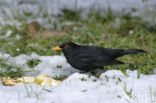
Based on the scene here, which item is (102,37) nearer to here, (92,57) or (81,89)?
(92,57)

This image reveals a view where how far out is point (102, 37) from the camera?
191 inches

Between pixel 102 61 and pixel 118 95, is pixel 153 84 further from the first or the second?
pixel 102 61

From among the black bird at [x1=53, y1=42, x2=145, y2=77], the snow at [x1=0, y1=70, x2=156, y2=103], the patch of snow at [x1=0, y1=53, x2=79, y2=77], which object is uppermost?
the black bird at [x1=53, y1=42, x2=145, y2=77]

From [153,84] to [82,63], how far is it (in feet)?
3.16

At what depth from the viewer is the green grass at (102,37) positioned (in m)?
4.38

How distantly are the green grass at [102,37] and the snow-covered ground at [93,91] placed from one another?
0.46m

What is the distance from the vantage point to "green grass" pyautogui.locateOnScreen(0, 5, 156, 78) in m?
4.38

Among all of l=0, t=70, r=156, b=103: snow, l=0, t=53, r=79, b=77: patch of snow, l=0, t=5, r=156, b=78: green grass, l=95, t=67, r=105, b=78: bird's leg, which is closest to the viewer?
A: l=0, t=70, r=156, b=103: snow

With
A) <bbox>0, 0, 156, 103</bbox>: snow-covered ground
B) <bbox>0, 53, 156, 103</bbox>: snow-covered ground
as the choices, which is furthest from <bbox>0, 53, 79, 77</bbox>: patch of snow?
<bbox>0, 53, 156, 103</bbox>: snow-covered ground

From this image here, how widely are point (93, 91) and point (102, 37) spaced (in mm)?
2003

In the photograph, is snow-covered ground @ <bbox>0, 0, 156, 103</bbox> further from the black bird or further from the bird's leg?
the black bird

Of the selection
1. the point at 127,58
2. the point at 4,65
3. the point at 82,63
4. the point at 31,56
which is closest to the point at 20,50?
the point at 31,56

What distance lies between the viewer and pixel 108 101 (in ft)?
8.95

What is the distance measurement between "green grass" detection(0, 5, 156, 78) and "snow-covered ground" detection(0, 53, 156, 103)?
0.46 metres
